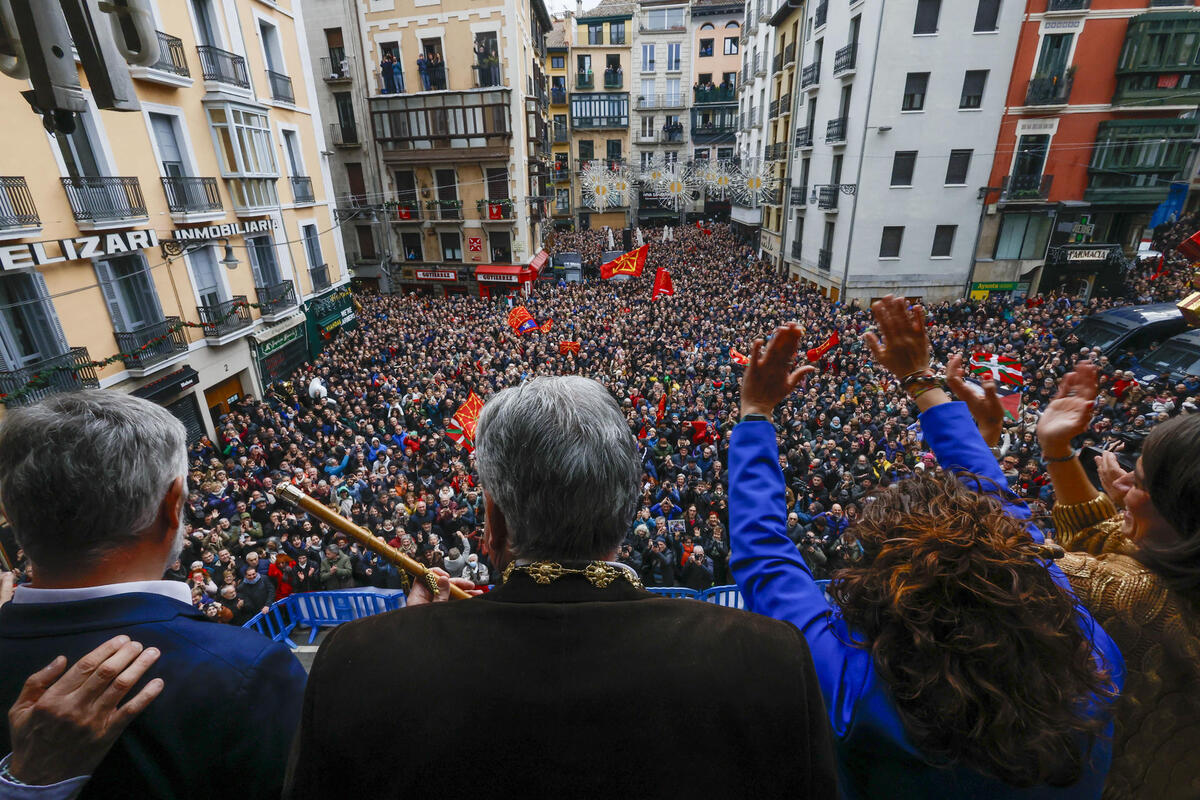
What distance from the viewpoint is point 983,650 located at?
118 cm

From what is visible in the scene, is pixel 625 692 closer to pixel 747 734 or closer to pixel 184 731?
pixel 747 734

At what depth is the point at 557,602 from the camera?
1.13 m

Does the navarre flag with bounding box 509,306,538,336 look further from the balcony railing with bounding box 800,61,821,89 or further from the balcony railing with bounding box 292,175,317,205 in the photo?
the balcony railing with bounding box 800,61,821,89

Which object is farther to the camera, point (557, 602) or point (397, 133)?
point (397, 133)

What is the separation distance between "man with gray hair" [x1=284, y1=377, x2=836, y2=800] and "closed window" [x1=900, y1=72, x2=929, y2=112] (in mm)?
25479

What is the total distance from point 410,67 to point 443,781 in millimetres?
30443

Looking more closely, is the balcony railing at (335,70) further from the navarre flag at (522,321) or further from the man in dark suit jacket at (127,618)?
the man in dark suit jacket at (127,618)

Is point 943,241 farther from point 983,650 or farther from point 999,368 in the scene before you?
point 983,650

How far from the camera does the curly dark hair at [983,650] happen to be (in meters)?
1.18

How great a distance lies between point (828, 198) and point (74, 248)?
81.6 feet

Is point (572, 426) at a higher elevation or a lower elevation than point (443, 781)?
higher

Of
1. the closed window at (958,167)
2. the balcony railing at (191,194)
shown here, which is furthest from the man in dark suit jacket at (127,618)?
the closed window at (958,167)

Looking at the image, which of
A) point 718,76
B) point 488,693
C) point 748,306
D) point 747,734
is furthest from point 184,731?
point 718,76

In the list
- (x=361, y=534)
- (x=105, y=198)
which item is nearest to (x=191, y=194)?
(x=105, y=198)
